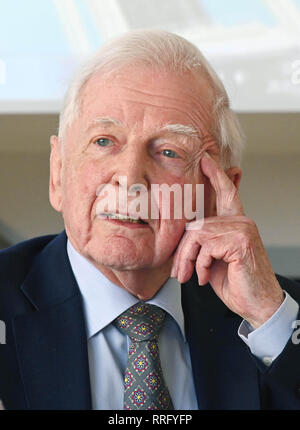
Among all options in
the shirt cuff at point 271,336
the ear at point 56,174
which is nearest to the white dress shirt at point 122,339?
the shirt cuff at point 271,336

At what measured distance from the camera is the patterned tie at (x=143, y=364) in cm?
116

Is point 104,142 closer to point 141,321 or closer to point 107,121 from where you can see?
point 107,121

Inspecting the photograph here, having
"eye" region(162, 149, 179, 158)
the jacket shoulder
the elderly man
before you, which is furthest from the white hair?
the jacket shoulder

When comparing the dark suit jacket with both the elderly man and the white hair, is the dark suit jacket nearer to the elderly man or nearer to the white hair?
the elderly man

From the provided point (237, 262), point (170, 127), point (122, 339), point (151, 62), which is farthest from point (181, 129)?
point (122, 339)

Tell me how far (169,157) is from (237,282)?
249 mm

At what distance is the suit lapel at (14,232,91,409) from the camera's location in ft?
3.74

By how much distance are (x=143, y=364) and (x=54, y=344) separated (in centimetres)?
15

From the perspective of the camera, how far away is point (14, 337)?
3.86ft

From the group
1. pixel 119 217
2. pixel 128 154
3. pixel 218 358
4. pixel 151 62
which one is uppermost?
pixel 151 62

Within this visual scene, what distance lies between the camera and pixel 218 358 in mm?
1288

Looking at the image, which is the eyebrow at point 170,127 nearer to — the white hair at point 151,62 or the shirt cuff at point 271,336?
the white hair at point 151,62
